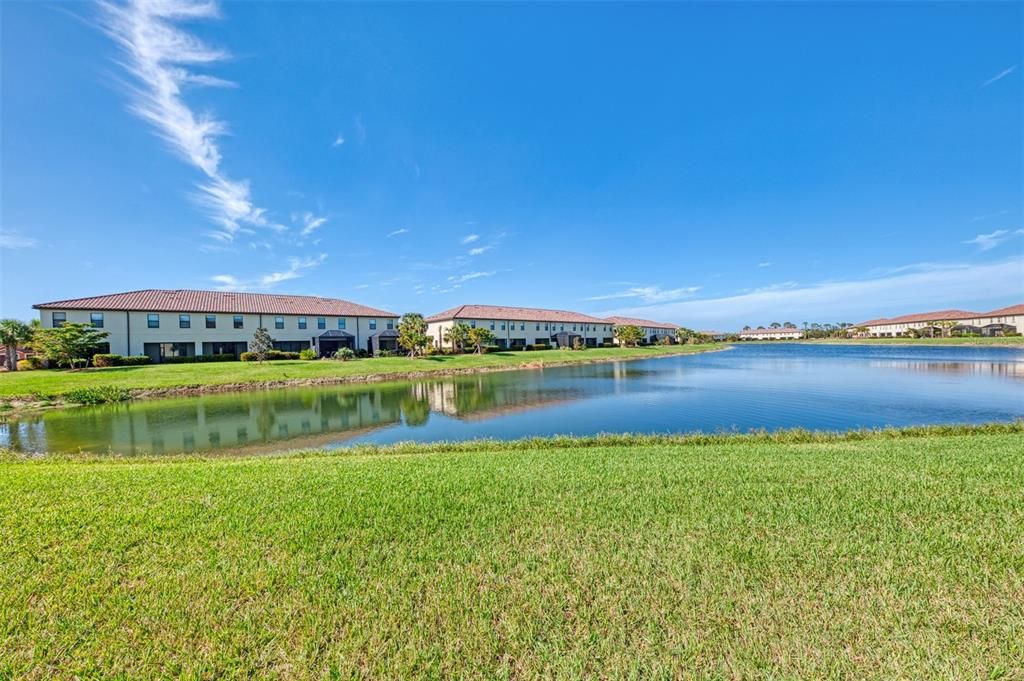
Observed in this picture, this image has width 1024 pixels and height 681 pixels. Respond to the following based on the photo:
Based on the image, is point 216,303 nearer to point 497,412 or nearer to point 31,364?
point 31,364

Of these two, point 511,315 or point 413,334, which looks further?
point 511,315

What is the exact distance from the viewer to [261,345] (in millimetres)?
35531

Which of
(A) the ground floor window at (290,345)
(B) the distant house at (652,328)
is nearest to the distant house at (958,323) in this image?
(B) the distant house at (652,328)

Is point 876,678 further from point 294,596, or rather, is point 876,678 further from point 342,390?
point 342,390

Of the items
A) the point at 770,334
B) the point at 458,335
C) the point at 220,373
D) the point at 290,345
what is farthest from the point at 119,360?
the point at 770,334

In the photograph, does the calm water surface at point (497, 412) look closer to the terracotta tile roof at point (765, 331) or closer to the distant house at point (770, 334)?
the distant house at point (770, 334)

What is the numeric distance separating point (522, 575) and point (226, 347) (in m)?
42.9

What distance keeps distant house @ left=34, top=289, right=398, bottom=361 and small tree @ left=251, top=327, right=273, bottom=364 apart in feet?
9.97

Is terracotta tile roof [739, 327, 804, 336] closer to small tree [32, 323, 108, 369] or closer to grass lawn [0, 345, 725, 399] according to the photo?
grass lawn [0, 345, 725, 399]

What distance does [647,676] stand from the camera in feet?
9.11

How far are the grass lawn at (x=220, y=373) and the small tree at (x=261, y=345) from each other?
3.03 metres

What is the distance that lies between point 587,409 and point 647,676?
52.1ft

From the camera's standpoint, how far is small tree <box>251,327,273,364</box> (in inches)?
1394

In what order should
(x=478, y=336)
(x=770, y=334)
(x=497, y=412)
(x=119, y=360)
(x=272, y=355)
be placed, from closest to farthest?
(x=497, y=412)
(x=119, y=360)
(x=272, y=355)
(x=478, y=336)
(x=770, y=334)
